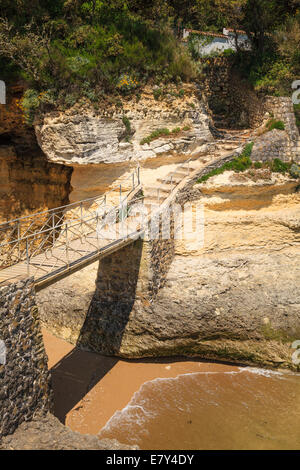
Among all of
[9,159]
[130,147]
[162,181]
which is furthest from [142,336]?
[9,159]

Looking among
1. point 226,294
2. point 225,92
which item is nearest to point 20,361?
point 226,294

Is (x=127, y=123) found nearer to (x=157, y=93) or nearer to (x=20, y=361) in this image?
(x=157, y=93)

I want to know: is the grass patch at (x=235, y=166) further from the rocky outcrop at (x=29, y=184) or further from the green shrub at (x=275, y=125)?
the rocky outcrop at (x=29, y=184)

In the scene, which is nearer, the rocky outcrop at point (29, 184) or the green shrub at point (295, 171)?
the green shrub at point (295, 171)

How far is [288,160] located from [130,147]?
5.24 metres

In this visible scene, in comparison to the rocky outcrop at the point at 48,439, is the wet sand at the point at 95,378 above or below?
below

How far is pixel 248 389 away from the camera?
37.3ft

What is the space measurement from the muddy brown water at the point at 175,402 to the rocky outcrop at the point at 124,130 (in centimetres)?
623

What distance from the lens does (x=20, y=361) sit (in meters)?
8.44

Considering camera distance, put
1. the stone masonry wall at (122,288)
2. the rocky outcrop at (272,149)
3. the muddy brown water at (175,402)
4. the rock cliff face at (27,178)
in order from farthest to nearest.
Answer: the rock cliff face at (27,178)
the rocky outcrop at (272,149)
the stone masonry wall at (122,288)
the muddy brown water at (175,402)

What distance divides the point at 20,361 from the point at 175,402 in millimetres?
4415

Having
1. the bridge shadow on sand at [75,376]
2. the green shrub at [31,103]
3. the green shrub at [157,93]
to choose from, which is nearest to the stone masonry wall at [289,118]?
the green shrub at [157,93]

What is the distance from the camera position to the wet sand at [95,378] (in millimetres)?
10414

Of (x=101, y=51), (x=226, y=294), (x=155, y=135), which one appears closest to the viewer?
(x=226, y=294)
